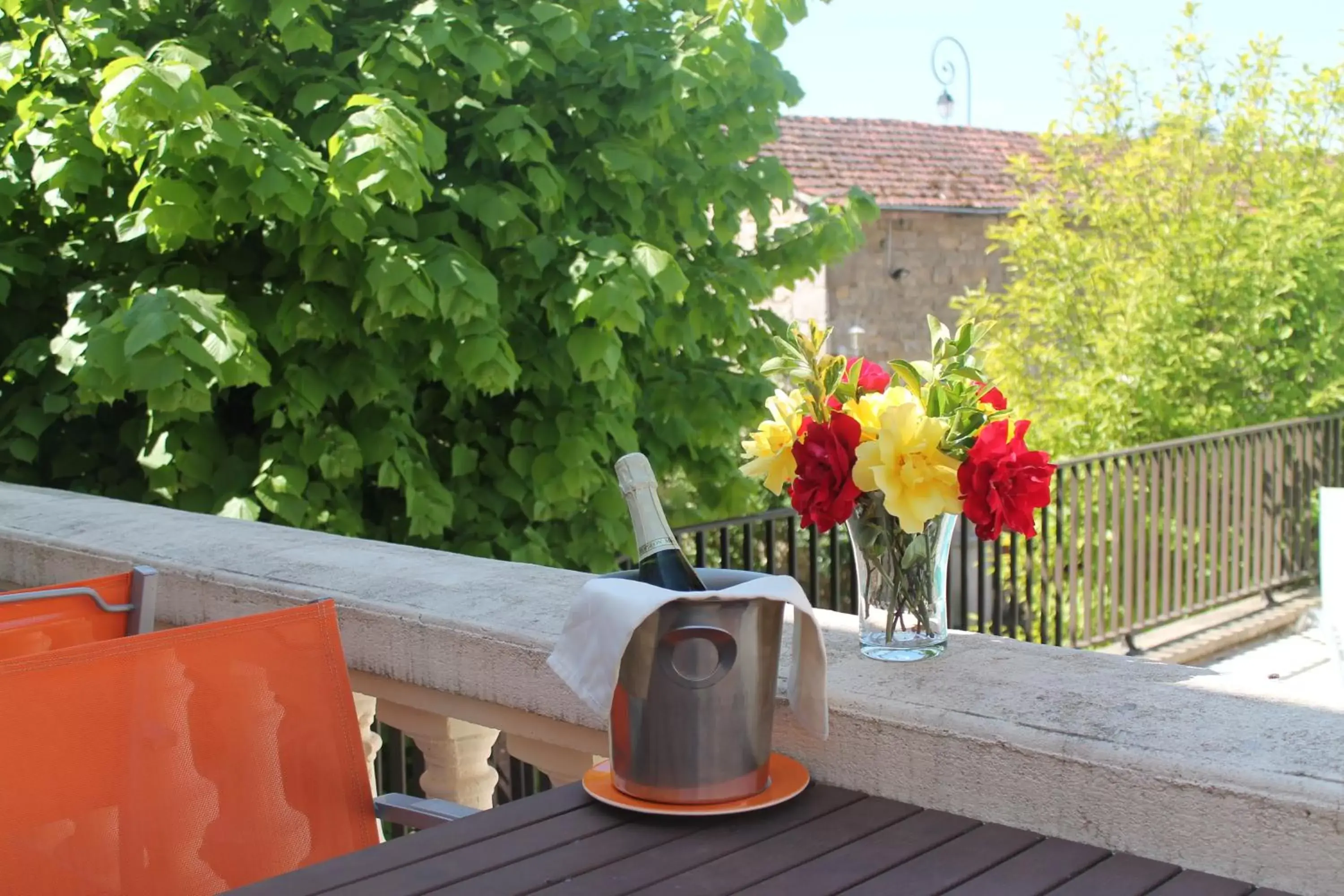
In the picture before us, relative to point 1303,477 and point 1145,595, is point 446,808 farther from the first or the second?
point 1303,477

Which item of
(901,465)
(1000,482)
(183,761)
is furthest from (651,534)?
(183,761)

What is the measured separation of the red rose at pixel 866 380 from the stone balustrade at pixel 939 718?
32 centimetres

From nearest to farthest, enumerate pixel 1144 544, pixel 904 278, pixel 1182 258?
pixel 1144 544
pixel 1182 258
pixel 904 278

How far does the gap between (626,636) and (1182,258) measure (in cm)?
851

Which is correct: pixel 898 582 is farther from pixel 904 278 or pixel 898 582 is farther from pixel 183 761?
pixel 904 278

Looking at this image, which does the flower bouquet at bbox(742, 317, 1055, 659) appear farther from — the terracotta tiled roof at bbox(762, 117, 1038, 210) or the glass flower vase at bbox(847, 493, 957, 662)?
the terracotta tiled roof at bbox(762, 117, 1038, 210)

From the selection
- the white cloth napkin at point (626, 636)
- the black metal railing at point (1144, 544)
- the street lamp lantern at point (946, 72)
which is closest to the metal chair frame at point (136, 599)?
the white cloth napkin at point (626, 636)

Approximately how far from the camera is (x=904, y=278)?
16422 millimetres

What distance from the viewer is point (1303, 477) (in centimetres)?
889

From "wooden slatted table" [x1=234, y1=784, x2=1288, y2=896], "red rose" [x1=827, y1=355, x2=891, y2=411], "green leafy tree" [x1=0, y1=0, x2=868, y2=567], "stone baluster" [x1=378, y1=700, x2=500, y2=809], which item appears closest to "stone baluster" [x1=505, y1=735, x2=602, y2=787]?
"stone baluster" [x1=378, y1=700, x2=500, y2=809]

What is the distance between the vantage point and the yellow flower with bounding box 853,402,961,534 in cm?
150

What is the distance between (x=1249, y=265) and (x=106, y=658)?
861 cm

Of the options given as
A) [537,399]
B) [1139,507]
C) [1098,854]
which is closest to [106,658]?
[1098,854]

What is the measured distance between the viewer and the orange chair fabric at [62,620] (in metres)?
1.71
